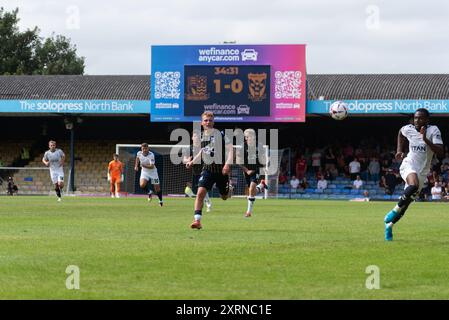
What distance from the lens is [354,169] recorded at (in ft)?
159

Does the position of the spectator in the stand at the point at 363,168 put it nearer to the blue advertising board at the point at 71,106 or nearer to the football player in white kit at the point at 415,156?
the blue advertising board at the point at 71,106

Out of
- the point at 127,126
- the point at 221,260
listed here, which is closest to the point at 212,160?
the point at 221,260

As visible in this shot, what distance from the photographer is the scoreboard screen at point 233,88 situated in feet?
155

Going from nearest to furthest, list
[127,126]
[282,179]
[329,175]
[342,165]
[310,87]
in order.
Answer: [329,175], [282,179], [342,165], [310,87], [127,126]

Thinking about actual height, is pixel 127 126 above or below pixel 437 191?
above

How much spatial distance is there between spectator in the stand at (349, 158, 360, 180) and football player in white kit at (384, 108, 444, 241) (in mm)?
31768

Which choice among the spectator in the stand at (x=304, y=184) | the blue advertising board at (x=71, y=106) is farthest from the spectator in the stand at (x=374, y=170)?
the blue advertising board at (x=71, y=106)

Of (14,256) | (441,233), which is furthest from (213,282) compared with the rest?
(441,233)

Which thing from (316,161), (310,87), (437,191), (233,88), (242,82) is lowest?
(437,191)

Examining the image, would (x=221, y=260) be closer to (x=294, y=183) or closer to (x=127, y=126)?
(x=294, y=183)

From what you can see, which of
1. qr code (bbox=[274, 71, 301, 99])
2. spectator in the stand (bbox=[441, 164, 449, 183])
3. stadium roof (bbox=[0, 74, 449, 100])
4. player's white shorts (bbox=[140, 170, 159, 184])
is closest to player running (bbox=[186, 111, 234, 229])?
player's white shorts (bbox=[140, 170, 159, 184])

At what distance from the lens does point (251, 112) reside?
1873 inches

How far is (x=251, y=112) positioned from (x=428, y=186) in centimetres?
882

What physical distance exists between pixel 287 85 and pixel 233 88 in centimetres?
254
